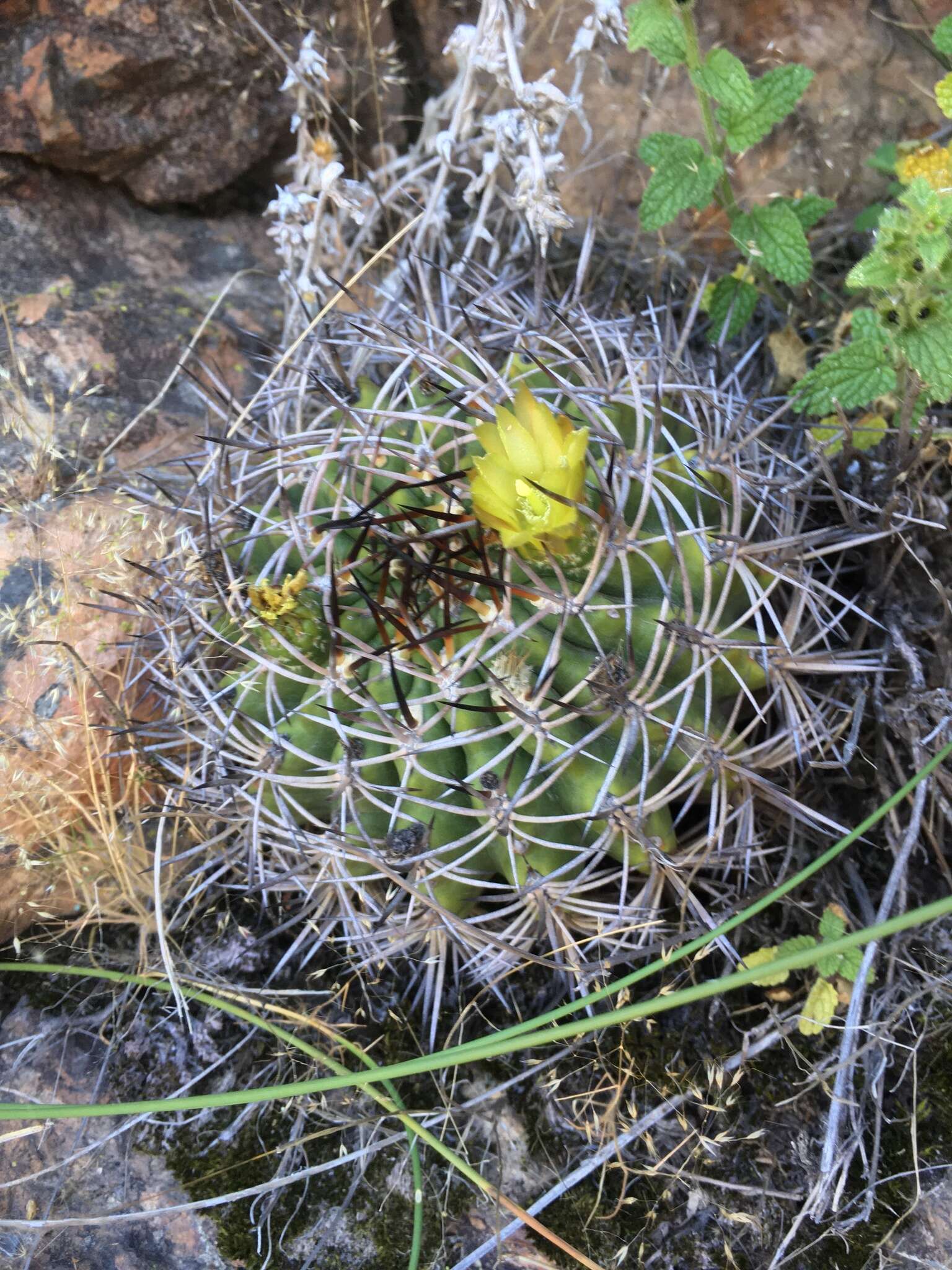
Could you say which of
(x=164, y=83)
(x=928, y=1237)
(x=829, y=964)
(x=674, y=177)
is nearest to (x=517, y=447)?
(x=674, y=177)

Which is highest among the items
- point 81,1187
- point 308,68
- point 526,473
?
point 308,68

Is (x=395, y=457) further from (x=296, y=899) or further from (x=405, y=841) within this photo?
(x=296, y=899)

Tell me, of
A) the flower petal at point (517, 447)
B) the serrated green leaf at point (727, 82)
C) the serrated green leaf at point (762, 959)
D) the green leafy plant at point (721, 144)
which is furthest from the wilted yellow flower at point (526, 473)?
the serrated green leaf at point (762, 959)

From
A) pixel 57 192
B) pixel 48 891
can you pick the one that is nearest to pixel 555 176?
pixel 57 192

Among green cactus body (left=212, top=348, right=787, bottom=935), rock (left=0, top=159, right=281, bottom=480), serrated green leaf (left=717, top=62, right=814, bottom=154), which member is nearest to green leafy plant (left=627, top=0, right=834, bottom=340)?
serrated green leaf (left=717, top=62, right=814, bottom=154)

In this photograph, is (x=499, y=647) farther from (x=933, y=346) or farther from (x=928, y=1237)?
(x=928, y=1237)

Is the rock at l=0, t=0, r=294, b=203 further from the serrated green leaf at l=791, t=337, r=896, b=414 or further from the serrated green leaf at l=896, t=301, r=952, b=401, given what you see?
the serrated green leaf at l=896, t=301, r=952, b=401
